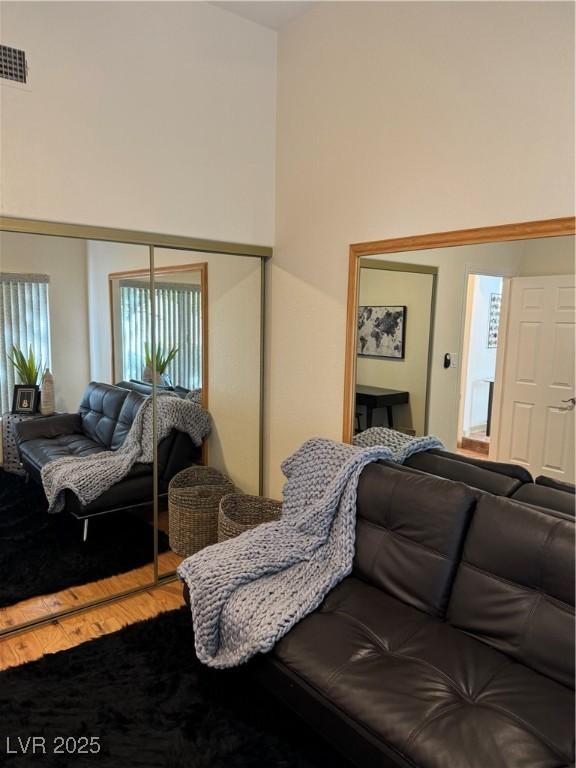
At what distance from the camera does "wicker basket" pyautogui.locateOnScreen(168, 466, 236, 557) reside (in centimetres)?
296

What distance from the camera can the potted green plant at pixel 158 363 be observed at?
2756mm

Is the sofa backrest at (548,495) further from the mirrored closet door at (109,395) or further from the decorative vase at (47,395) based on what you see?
the decorative vase at (47,395)

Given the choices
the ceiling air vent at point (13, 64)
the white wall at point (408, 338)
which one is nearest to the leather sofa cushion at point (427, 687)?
the white wall at point (408, 338)

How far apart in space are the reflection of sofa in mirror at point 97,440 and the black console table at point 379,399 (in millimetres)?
1084

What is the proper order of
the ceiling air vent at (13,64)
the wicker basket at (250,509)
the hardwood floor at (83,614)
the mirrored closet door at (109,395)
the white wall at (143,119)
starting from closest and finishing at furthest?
the ceiling air vent at (13,64) → the white wall at (143,119) → the hardwood floor at (83,614) → the mirrored closet door at (109,395) → the wicker basket at (250,509)

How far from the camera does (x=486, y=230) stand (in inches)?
80.2

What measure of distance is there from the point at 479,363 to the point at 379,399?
554mm

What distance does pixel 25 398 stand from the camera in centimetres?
251

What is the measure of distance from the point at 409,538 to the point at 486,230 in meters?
1.22

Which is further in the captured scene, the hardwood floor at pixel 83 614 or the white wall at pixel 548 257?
the hardwood floor at pixel 83 614

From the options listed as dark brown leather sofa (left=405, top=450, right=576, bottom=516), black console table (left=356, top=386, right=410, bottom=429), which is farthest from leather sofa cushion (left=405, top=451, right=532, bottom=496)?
black console table (left=356, top=386, right=410, bottom=429)

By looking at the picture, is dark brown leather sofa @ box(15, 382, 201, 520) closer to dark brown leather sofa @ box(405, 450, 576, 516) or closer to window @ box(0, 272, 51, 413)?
window @ box(0, 272, 51, 413)

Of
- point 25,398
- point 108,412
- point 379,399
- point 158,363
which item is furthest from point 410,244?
point 25,398

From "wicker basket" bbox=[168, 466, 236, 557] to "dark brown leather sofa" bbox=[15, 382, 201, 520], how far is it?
4.5 inches
